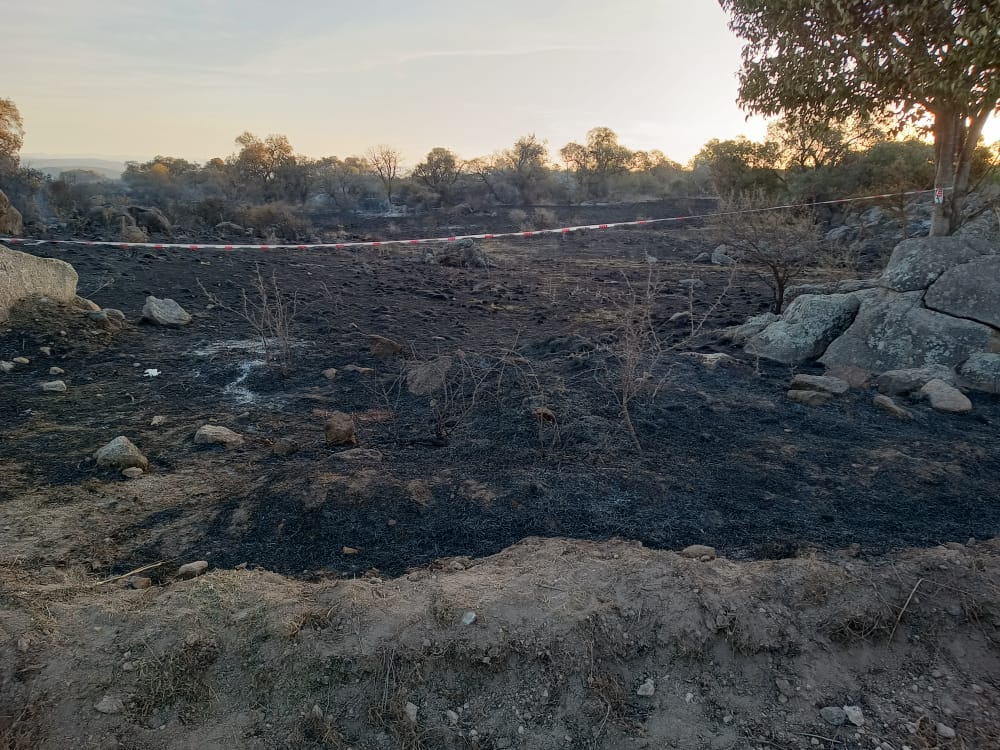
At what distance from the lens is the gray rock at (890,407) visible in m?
4.62

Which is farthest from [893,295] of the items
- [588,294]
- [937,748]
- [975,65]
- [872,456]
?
[937,748]

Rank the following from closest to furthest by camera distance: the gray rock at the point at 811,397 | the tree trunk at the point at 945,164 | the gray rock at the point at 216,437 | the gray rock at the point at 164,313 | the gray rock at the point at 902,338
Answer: the gray rock at the point at 216,437 < the gray rock at the point at 811,397 < the gray rock at the point at 902,338 < the tree trunk at the point at 945,164 < the gray rock at the point at 164,313

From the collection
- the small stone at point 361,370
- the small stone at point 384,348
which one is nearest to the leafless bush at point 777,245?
the small stone at point 384,348

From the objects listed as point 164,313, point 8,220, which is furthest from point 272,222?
point 164,313

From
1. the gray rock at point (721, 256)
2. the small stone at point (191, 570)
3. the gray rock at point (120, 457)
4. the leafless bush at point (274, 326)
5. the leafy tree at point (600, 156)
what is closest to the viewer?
the small stone at point (191, 570)

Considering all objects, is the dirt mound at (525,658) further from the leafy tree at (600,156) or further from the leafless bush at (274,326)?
the leafy tree at (600,156)

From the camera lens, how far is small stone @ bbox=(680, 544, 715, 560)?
2898mm

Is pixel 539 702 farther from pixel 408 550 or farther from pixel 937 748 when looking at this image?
pixel 937 748

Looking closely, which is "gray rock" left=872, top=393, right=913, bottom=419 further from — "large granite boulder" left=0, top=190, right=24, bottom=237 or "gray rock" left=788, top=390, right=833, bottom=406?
"large granite boulder" left=0, top=190, right=24, bottom=237

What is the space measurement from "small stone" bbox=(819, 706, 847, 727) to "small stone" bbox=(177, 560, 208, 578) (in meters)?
2.82

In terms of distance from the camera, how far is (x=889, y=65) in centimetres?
623

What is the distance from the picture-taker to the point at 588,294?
987cm

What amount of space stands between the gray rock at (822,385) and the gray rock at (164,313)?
7.20 metres

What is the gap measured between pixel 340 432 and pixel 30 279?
5279 mm
